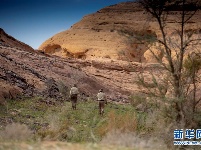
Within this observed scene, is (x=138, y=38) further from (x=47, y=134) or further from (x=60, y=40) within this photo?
(x=60, y=40)

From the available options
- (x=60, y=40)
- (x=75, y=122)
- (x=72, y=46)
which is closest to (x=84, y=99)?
(x=75, y=122)

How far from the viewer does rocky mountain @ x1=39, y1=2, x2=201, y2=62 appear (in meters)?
51.7

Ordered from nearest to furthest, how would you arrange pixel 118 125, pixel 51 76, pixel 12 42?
pixel 118 125 → pixel 51 76 → pixel 12 42

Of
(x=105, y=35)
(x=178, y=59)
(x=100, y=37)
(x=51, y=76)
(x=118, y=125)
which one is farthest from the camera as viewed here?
(x=105, y=35)

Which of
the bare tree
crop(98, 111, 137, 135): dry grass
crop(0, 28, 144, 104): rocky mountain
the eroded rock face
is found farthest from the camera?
the eroded rock face

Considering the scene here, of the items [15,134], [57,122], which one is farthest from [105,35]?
[15,134]

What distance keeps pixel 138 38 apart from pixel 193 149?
12.7 ft

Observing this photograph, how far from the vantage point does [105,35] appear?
187 ft

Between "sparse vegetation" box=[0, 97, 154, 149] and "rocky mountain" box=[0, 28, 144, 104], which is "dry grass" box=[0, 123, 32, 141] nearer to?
"sparse vegetation" box=[0, 97, 154, 149]

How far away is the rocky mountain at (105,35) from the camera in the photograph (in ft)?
170

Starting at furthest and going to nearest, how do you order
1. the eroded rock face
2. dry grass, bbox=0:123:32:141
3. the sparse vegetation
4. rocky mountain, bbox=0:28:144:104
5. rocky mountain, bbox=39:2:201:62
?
the eroded rock face
rocky mountain, bbox=39:2:201:62
rocky mountain, bbox=0:28:144:104
the sparse vegetation
dry grass, bbox=0:123:32:141

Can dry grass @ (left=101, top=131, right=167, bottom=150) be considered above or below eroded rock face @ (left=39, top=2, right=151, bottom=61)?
below

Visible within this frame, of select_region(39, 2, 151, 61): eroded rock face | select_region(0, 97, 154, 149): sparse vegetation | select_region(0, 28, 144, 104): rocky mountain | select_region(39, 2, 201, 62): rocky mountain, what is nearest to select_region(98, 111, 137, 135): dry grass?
select_region(0, 97, 154, 149): sparse vegetation

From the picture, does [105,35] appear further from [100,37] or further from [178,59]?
[178,59]
